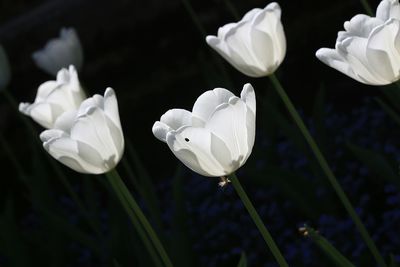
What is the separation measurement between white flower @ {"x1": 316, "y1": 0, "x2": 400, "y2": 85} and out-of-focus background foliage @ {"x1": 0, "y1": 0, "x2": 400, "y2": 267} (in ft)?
1.96

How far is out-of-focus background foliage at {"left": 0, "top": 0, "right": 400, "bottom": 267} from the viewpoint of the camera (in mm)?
2861

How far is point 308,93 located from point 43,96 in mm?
1653

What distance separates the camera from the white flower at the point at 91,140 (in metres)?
1.95

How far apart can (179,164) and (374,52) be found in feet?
3.36

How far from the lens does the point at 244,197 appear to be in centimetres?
179

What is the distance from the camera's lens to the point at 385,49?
74.8 inches

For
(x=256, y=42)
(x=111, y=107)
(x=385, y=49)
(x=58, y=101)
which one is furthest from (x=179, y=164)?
(x=385, y=49)

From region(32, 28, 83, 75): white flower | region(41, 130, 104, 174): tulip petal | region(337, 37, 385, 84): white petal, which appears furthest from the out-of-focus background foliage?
region(41, 130, 104, 174): tulip petal

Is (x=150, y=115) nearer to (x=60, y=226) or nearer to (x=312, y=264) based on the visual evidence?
(x=60, y=226)

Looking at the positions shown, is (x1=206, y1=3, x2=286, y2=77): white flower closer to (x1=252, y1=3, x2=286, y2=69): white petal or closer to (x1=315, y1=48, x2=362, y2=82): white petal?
(x1=252, y1=3, x2=286, y2=69): white petal

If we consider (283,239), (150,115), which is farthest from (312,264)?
(150,115)

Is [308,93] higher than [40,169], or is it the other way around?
[40,169]

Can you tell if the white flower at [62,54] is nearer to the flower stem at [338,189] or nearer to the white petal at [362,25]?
the flower stem at [338,189]

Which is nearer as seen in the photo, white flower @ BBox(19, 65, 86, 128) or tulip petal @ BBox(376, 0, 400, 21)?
tulip petal @ BBox(376, 0, 400, 21)
